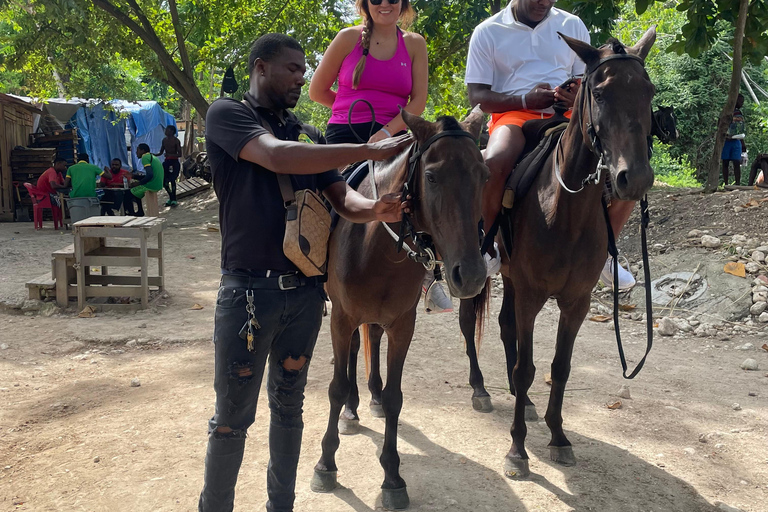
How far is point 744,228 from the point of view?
8758 mm

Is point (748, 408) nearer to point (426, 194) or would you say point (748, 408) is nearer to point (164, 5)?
point (426, 194)

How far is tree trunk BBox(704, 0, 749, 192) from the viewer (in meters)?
8.59

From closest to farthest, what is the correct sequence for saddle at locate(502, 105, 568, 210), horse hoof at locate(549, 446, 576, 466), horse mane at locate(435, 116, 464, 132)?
horse mane at locate(435, 116, 464, 132) < horse hoof at locate(549, 446, 576, 466) < saddle at locate(502, 105, 568, 210)

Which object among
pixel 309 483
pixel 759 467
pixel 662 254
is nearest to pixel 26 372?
pixel 309 483

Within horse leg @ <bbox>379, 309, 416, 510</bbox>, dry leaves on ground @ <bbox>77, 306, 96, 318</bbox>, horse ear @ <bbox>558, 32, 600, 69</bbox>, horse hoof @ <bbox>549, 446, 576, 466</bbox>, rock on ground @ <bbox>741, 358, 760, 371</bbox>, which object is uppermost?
horse ear @ <bbox>558, 32, 600, 69</bbox>

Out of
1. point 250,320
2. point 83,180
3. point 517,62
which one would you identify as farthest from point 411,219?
point 83,180

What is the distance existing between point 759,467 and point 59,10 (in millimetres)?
13256

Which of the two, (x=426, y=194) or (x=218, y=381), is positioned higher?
(x=426, y=194)

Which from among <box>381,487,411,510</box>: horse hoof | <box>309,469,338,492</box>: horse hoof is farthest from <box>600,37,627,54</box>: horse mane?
<box>309,469,338,492</box>: horse hoof

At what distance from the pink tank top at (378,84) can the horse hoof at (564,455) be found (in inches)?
97.0

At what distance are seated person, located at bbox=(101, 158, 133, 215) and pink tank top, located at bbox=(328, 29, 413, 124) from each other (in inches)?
473

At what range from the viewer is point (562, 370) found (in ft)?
14.0

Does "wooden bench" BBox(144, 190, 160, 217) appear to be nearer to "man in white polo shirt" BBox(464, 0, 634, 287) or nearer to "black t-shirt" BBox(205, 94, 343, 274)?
"man in white polo shirt" BBox(464, 0, 634, 287)

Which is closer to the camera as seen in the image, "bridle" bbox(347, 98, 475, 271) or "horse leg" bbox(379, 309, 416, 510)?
"bridle" bbox(347, 98, 475, 271)
